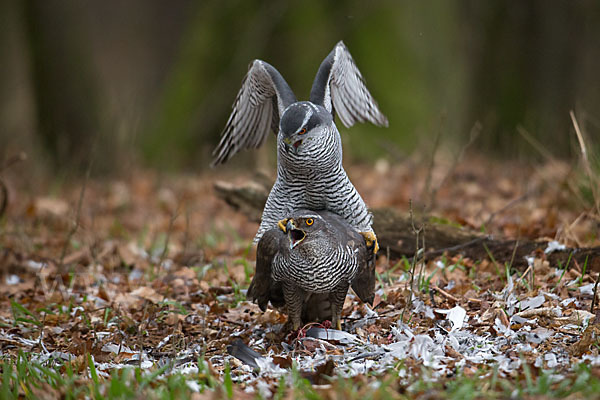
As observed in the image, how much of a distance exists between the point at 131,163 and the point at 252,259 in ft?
15.4

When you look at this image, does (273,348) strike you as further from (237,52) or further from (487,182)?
(237,52)

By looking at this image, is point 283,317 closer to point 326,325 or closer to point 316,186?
point 326,325

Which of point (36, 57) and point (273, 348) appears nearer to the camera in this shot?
point (273, 348)

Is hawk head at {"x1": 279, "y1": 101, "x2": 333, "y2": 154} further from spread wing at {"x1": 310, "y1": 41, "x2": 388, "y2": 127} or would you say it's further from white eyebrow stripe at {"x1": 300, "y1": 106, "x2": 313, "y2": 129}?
spread wing at {"x1": 310, "y1": 41, "x2": 388, "y2": 127}

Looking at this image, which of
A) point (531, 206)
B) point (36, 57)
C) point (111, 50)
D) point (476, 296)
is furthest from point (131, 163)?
point (111, 50)

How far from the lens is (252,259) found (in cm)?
577

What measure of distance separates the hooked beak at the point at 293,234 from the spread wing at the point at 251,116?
1009 mm

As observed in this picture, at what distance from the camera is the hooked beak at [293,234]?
3.47 meters

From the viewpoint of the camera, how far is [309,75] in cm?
1026

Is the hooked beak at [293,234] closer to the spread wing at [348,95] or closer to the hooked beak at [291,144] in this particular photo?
the hooked beak at [291,144]

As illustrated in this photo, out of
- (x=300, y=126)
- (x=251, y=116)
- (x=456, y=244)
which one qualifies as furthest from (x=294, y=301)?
(x=456, y=244)

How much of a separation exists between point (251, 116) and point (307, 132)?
106cm

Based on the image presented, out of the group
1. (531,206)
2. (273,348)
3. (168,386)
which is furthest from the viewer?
(531,206)

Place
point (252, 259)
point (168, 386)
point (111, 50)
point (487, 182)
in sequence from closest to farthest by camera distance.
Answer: point (168, 386) → point (252, 259) → point (487, 182) → point (111, 50)
